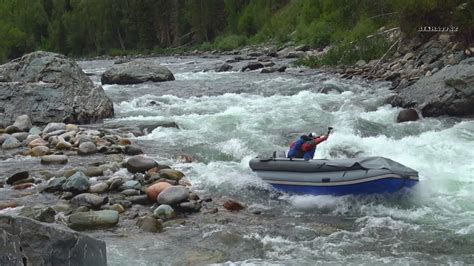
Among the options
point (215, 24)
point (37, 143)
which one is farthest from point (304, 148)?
point (215, 24)

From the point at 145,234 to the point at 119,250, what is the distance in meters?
0.64

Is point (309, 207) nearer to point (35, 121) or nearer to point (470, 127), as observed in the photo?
point (470, 127)

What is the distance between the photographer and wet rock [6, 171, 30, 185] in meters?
9.70

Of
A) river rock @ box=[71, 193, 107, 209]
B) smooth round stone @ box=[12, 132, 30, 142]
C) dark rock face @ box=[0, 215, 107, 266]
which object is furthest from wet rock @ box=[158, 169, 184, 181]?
smooth round stone @ box=[12, 132, 30, 142]

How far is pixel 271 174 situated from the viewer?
360 inches

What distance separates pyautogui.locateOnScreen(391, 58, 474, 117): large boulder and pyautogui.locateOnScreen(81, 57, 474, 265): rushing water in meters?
0.55

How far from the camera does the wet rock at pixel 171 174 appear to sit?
9.54 meters

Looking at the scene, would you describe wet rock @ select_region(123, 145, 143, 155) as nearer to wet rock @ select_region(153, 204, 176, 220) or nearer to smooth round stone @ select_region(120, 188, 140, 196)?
smooth round stone @ select_region(120, 188, 140, 196)

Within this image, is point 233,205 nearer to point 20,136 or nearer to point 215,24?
point 20,136

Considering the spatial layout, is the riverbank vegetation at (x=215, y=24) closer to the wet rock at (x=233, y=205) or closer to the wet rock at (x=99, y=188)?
the wet rock at (x=233, y=205)

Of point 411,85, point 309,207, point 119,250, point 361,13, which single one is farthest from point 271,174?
point 361,13

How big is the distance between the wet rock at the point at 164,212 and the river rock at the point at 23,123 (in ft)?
24.5

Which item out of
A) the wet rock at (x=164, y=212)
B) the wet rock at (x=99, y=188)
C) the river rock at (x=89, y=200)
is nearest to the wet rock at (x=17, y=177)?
the wet rock at (x=99, y=188)

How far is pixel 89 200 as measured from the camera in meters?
8.36
